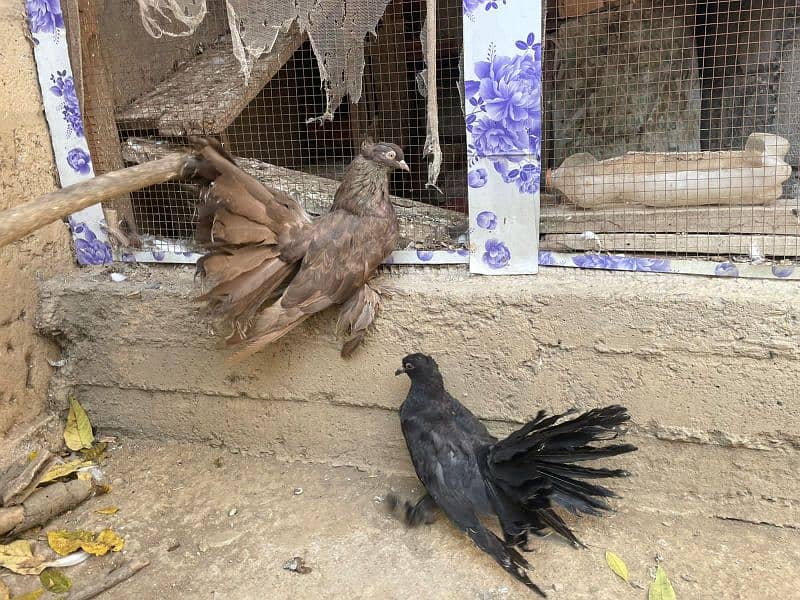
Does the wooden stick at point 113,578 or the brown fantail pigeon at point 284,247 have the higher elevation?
the brown fantail pigeon at point 284,247

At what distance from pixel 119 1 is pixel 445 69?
5.35ft

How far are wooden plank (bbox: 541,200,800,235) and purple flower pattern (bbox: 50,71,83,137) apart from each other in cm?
184

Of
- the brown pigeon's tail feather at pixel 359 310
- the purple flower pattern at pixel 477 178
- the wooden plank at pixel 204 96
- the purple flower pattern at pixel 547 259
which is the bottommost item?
the brown pigeon's tail feather at pixel 359 310

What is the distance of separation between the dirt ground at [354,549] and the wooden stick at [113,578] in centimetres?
2

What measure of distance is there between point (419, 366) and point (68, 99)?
1728 mm

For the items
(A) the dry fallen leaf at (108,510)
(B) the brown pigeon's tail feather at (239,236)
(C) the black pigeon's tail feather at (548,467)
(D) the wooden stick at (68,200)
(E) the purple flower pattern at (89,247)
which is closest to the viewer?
(D) the wooden stick at (68,200)

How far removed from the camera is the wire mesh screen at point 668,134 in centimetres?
198

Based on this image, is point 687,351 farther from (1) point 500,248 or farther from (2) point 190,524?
(2) point 190,524

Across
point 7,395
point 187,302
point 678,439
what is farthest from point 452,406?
point 7,395

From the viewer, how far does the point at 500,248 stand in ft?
6.84

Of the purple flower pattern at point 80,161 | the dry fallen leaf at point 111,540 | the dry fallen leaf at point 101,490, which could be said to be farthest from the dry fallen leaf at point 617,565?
the purple flower pattern at point 80,161

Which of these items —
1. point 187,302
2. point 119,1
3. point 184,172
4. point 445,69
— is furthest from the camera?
point 445,69

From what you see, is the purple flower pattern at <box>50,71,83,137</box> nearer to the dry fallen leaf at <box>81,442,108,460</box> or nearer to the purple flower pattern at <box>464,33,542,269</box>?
the dry fallen leaf at <box>81,442,108,460</box>

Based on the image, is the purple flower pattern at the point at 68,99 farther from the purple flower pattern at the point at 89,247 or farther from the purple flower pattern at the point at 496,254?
the purple flower pattern at the point at 496,254
